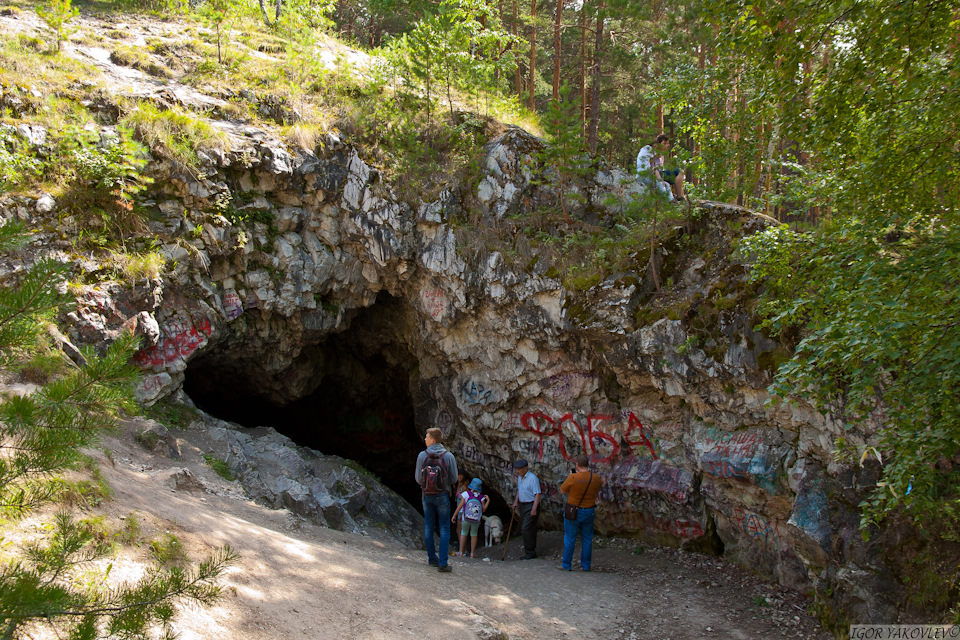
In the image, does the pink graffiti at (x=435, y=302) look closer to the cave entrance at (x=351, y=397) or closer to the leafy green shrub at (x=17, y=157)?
the cave entrance at (x=351, y=397)

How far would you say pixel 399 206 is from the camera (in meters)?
9.52

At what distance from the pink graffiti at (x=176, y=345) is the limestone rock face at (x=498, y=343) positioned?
22mm

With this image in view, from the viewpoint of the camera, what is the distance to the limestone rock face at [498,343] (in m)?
6.55

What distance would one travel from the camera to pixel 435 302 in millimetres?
9766

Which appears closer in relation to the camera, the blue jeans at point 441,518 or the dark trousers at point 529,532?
the blue jeans at point 441,518

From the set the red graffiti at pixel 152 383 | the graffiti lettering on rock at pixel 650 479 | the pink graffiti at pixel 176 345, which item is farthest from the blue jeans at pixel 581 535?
the pink graffiti at pixel 176 345

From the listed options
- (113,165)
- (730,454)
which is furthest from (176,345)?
(730,454)

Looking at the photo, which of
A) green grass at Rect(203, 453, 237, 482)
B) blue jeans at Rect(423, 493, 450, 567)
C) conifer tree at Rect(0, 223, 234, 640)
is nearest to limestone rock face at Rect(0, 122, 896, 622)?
green grass at Rect(203, 453, 237, 482)

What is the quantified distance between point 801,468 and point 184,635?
237 inches

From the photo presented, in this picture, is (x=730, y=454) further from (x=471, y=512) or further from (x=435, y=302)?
(x=435, y=302)

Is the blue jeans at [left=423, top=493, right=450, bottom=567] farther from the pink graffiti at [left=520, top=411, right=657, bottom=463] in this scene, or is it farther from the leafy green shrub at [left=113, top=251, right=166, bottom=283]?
the leafy green shrub at [left=113, top=251, right=166, bottom=283]

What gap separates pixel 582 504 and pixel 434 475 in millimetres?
2236

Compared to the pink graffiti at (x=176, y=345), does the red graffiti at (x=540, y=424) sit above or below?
below

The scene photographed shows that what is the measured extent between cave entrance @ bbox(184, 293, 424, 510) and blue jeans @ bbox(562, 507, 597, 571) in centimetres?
560
